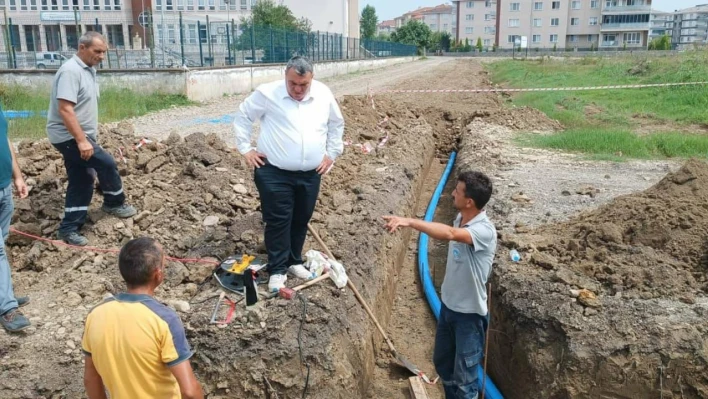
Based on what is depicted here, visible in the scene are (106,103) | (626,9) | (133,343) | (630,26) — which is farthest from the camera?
(630,26)

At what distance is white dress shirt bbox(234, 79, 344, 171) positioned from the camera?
4219mm

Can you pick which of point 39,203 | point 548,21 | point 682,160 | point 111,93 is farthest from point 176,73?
point 548,21

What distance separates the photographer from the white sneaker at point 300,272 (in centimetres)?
467

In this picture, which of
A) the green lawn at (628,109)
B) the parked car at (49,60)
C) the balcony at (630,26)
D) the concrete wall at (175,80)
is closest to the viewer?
the green lawn at (628,109)

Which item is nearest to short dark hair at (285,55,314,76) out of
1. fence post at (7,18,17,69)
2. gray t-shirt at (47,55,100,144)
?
gray t-shirt at (47,55,100,144)

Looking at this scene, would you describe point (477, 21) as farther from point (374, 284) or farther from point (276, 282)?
point (276, 282)

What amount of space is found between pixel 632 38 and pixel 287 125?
92.4 m

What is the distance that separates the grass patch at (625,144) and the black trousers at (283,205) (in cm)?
715

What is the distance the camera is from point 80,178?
5.28 m

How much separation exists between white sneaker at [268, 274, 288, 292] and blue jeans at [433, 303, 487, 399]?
50.2 inches

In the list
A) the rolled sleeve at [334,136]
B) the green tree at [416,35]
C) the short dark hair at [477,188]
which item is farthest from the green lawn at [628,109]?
the green tree at [416,35]

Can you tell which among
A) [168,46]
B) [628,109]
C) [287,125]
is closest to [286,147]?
[287,125]

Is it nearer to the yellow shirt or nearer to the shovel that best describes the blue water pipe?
the shovel

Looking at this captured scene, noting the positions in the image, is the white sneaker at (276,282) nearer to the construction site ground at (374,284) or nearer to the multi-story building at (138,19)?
the construction site ground at (374,284)
